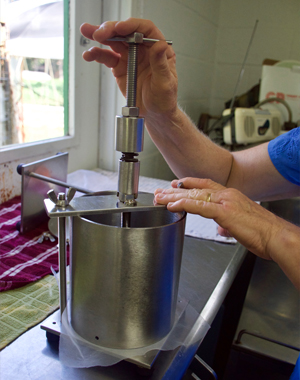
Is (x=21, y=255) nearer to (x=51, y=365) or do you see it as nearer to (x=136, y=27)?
(x=51, y=365)

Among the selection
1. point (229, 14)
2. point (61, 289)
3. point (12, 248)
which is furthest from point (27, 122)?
point (229, 14)

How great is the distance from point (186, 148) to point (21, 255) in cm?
50

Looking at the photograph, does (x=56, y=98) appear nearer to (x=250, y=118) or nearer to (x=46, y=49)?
(x=46, y=49)

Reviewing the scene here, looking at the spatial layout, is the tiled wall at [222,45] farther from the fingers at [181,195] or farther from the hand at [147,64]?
the fingers at [181,195]

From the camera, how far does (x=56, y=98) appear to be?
149 centimetres

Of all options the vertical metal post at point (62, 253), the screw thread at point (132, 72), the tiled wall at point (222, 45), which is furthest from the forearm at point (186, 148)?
the tiled wall at point (222, 45)

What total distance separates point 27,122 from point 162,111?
2.39 ft

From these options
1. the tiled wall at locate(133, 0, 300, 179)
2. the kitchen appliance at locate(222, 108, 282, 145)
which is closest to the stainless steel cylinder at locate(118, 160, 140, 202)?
the tiled wall at locate(133, 0, 300, 179)

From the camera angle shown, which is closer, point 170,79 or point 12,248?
point 170,79

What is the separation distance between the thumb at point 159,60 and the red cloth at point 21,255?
0.49 metres

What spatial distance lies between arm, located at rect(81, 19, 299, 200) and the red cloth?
0.41 m

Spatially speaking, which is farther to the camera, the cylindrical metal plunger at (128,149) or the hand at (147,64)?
the hand at (147,64)

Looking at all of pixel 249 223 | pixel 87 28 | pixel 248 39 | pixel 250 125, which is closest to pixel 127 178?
pixel 249 223

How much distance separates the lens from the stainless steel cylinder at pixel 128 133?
0.51 meters
